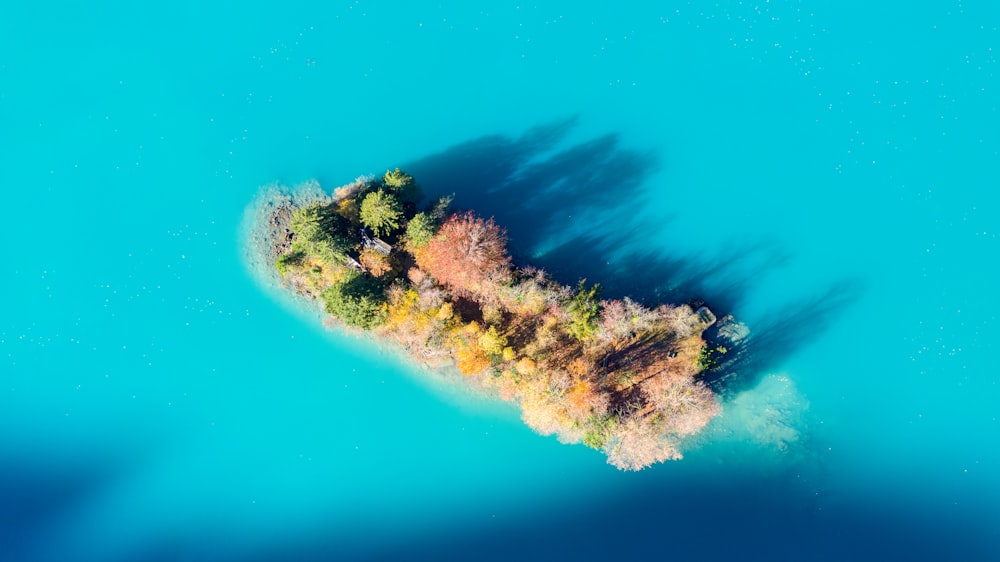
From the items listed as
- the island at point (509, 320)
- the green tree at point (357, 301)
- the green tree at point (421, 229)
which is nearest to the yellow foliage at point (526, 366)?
the island at point (509, 320)

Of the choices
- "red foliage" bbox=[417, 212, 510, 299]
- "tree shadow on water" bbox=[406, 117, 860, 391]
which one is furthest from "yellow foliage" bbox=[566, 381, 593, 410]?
"red foliage" bbox=[417, 212, 510, 299]

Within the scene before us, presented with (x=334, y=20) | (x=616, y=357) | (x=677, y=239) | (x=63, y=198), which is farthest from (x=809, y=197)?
(x=63, y=198)

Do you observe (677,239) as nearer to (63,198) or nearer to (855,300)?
→ (855,300)

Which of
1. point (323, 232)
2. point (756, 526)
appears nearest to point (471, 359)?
point (323, 232)

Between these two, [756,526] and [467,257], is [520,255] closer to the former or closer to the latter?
[467,257]

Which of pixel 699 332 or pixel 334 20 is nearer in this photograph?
pixel 699 332

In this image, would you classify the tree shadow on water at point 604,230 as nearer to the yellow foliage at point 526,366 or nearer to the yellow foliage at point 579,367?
the yellow foliage at point 579,367
